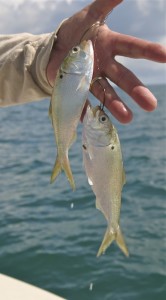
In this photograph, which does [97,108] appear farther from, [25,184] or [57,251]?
[25,184]

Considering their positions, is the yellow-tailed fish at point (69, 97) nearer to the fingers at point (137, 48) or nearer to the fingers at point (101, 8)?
the fingers at point (137, 48)

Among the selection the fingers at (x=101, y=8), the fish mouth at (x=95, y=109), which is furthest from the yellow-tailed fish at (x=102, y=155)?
the fingers at (x=101, y=8)

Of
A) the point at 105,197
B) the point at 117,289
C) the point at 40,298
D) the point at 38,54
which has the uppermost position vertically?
the point at 38,54

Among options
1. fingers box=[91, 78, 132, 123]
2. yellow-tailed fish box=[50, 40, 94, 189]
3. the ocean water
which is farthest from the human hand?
the ocean water

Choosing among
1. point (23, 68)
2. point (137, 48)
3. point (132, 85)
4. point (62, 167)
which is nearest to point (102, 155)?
point (62, 167)

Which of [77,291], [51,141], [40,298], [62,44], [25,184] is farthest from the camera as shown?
[51,141]

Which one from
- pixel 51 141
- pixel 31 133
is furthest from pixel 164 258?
pixel 31 133

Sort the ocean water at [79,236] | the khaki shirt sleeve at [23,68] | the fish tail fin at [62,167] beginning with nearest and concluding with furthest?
the fish tail fin at [62,167] → the khaki shirt sleeve at [23,68] → the ocean water at [79,236]
